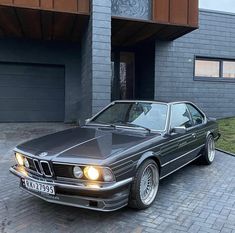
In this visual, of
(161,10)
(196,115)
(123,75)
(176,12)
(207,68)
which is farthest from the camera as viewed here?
(123,75)

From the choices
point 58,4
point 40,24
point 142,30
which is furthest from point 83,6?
point 142,30

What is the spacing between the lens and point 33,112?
45.8 feet

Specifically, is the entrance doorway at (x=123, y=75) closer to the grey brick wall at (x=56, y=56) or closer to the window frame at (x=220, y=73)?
the grey brick wall at (x=56, y=56)

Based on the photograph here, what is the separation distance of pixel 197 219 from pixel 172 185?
1317 mm

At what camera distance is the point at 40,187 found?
3865 millimetres

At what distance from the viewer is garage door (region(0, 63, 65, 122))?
13.6m

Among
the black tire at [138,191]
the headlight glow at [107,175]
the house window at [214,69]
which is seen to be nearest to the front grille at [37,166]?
the headlight glow at [107,175]

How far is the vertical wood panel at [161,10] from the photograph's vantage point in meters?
9.78

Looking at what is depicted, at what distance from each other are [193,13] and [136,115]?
20.8 ft

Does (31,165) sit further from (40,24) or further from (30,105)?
(30,105)

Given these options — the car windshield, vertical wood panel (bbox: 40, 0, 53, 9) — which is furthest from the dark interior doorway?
the car windshield

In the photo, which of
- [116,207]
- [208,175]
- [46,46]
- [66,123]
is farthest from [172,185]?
[46,46]

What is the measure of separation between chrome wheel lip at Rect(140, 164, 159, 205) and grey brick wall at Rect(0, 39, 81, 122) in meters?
9.67

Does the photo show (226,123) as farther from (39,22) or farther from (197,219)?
(197,219)
